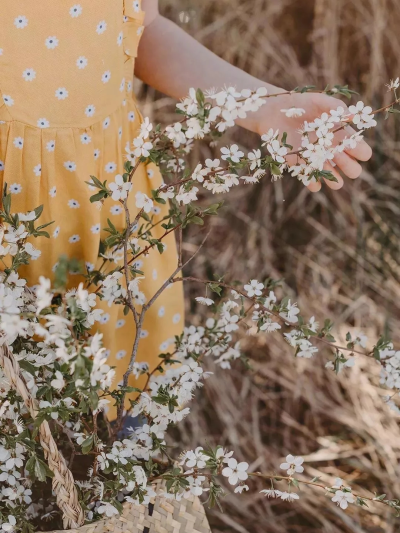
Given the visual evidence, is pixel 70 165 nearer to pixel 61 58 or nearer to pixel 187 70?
pixel 61 58

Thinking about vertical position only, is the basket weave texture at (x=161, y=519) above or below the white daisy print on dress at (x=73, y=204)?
below

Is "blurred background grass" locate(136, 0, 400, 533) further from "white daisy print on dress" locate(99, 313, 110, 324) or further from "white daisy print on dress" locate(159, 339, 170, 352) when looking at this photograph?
"white daisy print on dress" locate(99, 313, 110, 324)

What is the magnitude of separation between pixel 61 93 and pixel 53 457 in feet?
1.36

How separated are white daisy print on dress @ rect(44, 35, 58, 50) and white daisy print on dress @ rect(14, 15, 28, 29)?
0.03 m

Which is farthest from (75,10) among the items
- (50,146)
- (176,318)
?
(176,318)

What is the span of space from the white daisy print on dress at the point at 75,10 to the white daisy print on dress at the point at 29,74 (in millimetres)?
79

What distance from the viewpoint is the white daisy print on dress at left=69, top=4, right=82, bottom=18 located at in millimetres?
660

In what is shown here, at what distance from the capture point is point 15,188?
71 cm

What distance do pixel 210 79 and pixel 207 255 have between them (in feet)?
3.21

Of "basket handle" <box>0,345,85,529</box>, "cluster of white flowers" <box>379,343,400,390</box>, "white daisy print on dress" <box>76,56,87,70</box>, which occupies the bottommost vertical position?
"basket handle" <box>0,345,85,529</box>

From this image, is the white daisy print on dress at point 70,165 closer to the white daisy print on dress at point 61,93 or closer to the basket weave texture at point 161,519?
the white daisy print on dress at point 61,93

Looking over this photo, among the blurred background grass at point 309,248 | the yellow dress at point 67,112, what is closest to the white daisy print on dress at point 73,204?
the yellow dress at point 67,112

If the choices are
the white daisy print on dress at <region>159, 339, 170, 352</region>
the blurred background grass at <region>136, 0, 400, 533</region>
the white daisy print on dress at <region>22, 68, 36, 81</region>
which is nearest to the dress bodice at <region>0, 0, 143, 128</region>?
the white daisy print on dress at <region>22, 68, 36, 81</region>

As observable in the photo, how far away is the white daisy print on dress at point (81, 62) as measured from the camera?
0.69 metres
